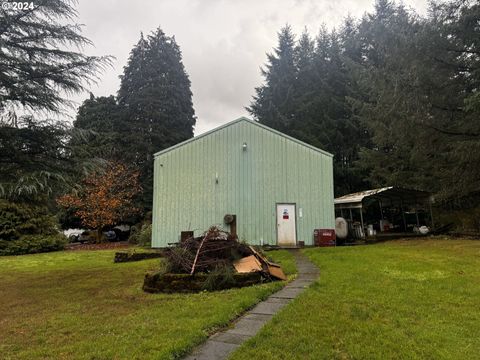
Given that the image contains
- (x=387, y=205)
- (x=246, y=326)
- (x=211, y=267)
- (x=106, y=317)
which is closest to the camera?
(x=246, y=326)

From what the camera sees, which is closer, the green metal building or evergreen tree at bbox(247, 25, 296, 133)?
the green metal building

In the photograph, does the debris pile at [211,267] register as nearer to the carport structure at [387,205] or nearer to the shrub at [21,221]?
the carport structure at [387,205]

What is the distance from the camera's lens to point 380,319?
4.46 metres

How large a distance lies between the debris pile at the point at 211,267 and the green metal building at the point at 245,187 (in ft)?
22.7

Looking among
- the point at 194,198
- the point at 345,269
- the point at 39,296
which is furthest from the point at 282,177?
the point at 39,296

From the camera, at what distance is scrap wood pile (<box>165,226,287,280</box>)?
7156 mm

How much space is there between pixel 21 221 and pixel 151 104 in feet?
50.2

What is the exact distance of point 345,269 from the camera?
823 centimetres

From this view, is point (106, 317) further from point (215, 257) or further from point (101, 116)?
point (101, 116)

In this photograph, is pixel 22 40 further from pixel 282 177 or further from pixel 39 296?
pixel 282 177

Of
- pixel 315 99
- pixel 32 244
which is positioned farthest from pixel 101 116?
pixel 315 99

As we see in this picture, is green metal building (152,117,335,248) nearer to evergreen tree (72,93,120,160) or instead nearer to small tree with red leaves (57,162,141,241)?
small tree with red leaves (57,162,141,241)


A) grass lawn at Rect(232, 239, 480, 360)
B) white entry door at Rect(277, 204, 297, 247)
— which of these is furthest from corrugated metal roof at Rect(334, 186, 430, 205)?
grass lawn at Rect(232, 239, 480, 360)

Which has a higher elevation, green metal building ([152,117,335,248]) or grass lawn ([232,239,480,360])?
green metal building ([152,117,335,248])
